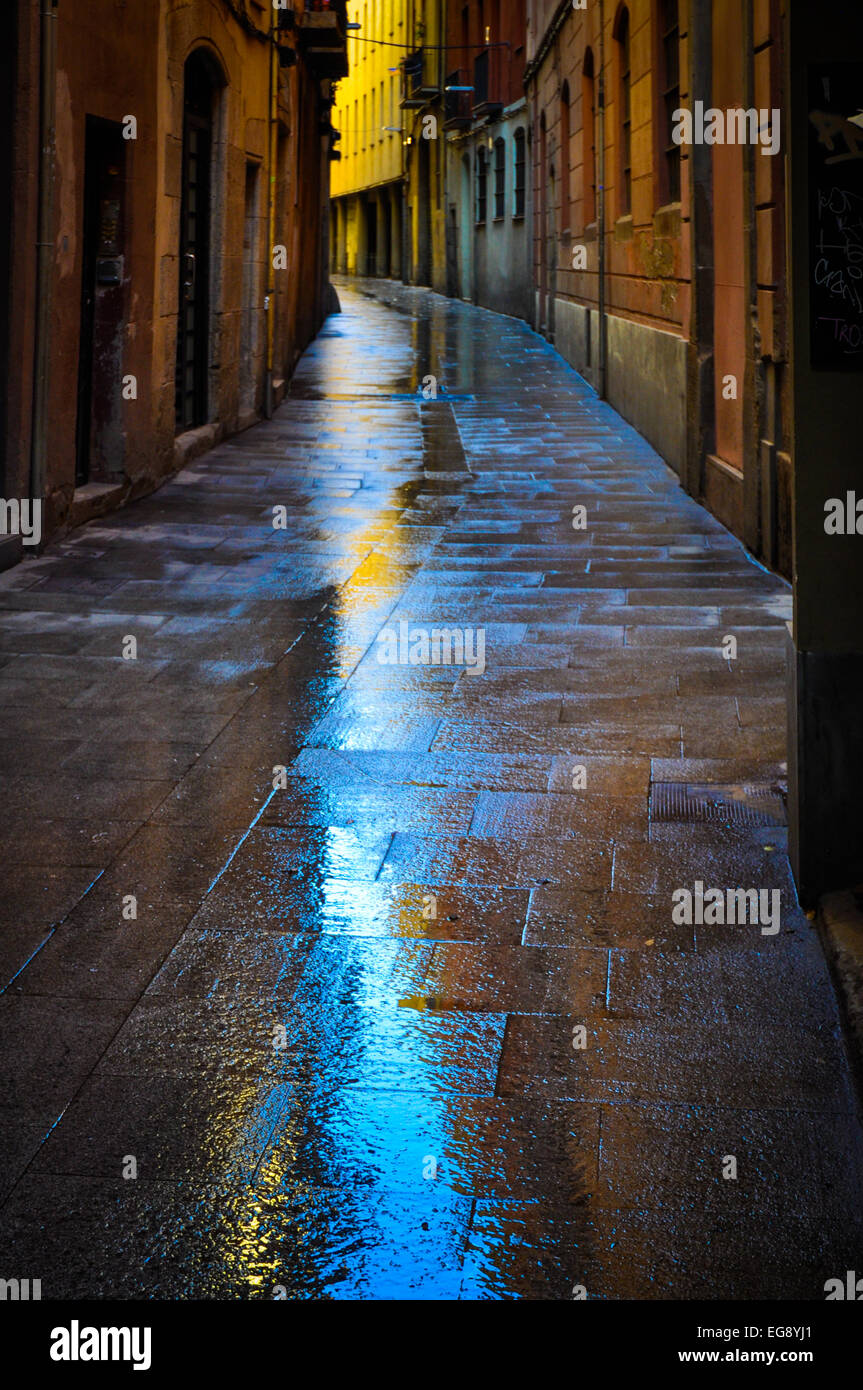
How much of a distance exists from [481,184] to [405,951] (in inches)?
1396

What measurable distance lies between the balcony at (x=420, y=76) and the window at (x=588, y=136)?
23.7 metres

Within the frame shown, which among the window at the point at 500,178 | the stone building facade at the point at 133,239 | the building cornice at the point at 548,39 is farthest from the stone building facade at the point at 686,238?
the window at the point at 500,178

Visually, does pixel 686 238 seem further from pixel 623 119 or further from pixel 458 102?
pixel 458 102

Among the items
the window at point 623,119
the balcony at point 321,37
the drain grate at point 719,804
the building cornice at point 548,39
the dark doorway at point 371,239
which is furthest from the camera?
the dark doorway at point 371,239

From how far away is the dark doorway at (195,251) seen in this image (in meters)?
13.1

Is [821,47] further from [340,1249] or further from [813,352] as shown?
[340,1249]

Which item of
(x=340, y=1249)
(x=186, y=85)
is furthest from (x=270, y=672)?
(x=186, y=85)

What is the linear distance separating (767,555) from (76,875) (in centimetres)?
544

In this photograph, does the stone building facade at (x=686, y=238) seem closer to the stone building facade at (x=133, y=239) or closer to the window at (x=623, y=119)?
the window at (x=623, y=119)

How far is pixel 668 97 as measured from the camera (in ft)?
44.4

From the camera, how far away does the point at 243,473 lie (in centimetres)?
1251

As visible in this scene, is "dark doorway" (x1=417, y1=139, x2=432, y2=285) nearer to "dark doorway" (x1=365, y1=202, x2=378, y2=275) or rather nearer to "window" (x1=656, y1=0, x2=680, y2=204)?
"dark doorway" (x1=365, y1=202, x2=378, y2=275)

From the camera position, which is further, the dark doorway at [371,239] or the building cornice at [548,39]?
the dark doorway at [371,239]

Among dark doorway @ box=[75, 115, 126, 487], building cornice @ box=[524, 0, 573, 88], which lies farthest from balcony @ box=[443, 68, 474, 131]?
dark doorway @ box=[75, 115, 126, 487]
